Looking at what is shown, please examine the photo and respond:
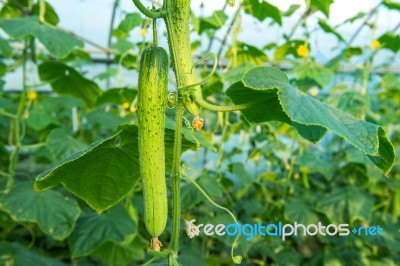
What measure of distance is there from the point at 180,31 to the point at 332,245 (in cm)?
242

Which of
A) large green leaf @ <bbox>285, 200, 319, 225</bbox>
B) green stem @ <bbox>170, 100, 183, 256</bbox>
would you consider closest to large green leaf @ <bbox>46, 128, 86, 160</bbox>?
large green leaf @ <bbox>285, 200, 319, 225</bbox>

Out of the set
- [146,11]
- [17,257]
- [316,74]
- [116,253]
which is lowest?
[116,253]

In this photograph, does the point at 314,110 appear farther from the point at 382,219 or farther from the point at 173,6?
the point at 382,219

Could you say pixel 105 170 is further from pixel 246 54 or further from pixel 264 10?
pixel 246 54

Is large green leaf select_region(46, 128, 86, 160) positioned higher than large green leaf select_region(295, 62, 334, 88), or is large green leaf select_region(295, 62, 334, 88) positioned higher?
large green leaf select_region(295, 62, 334, 88)

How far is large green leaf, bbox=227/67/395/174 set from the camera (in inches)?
33.9

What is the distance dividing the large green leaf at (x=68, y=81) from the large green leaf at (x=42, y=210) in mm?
672

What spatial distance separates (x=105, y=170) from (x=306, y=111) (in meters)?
0.55

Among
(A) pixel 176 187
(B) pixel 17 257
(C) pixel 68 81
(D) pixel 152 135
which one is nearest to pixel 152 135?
(D) pixel 152 135

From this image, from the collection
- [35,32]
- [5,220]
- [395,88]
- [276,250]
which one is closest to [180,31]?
[35,32]

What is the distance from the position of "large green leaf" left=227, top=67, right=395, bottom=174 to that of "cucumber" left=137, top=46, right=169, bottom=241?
141 mm

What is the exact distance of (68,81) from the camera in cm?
271

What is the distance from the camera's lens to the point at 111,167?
1.23 metres

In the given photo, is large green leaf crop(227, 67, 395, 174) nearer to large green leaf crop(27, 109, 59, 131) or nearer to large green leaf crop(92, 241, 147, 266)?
large green leaf crop(92, 241, 147, 266)
